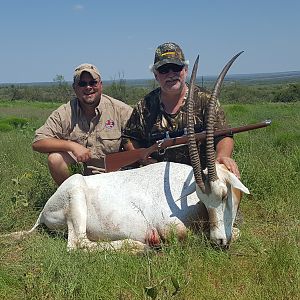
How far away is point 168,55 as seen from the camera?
5.38 m

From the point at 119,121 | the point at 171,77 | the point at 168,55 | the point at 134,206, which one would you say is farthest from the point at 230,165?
the point at 119,121

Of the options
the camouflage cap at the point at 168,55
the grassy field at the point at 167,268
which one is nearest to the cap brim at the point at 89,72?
the camouflage cap at the point at 168,55

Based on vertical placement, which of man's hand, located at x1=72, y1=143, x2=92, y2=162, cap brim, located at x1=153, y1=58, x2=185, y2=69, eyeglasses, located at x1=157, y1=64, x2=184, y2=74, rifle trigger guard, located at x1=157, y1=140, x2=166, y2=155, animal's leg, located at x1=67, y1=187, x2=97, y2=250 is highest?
cap brim, located at x1=153, y1=58, x2=185, y2=69

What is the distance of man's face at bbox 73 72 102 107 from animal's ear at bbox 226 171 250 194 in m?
2.51

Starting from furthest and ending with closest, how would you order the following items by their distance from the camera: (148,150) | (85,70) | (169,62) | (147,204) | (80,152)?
1. (85,70)
2. (80,152)
3. (148,150)
4. (169,62)
5. (147,204)

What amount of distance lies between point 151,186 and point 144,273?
108cm

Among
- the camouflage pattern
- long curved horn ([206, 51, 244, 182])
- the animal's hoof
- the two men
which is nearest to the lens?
long curved horn ([206, 51, 244, 182])

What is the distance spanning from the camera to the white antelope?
165 inches

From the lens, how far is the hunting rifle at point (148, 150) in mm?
5297

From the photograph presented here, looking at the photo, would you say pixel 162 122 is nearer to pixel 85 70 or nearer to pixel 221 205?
pixel 85 70

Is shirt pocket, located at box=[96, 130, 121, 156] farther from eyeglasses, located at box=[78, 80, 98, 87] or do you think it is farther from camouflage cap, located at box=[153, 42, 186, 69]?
camouflage cap, located at box=[153, 42, 186, 69]

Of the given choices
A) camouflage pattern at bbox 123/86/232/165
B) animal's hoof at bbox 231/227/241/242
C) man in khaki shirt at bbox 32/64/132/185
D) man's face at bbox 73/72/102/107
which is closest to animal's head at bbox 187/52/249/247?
animal's hoof at bbox 231/227/241/242

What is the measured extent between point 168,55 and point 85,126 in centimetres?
164

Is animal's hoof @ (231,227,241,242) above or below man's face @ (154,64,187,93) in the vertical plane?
below
